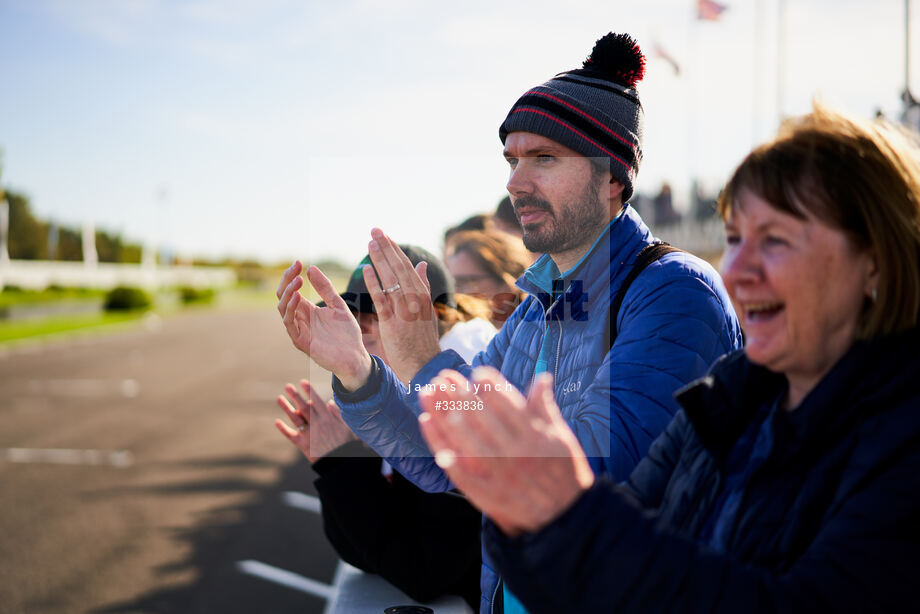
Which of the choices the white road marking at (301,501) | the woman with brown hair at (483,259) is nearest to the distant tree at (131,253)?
the white road marking at (301,501)

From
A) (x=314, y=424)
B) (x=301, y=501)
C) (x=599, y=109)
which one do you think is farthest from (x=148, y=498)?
(x=599, y=109)

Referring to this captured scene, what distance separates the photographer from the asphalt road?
18.1 feet

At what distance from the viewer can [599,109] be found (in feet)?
6.52

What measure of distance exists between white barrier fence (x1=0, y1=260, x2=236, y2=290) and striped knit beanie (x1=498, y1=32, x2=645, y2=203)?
4252 centimetres

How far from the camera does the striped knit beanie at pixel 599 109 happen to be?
197 cm

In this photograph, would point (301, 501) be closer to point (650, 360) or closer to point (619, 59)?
point (619, 59)

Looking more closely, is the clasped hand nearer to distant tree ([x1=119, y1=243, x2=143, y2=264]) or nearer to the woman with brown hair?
the woman with brown hair

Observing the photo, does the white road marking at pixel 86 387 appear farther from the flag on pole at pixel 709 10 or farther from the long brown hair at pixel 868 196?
the long brown hair at pixel 868 196

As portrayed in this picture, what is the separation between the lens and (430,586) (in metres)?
2.38

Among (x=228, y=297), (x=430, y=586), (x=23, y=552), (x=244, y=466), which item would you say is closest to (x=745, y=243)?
(x=430, y=586)

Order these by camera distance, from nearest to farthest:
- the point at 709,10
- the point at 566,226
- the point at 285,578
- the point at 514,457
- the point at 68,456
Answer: the point at 514,457, the point at 566,226, the point at 285,578, the point at 68,456, the point at 709,10

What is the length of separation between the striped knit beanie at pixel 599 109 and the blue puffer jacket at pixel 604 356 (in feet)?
0.58

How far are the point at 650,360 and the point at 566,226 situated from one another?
1.73ft

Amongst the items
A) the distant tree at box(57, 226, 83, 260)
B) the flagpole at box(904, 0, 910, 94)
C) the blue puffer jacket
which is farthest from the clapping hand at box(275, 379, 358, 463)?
the distant tree at box(57, 226, 83, 260)
